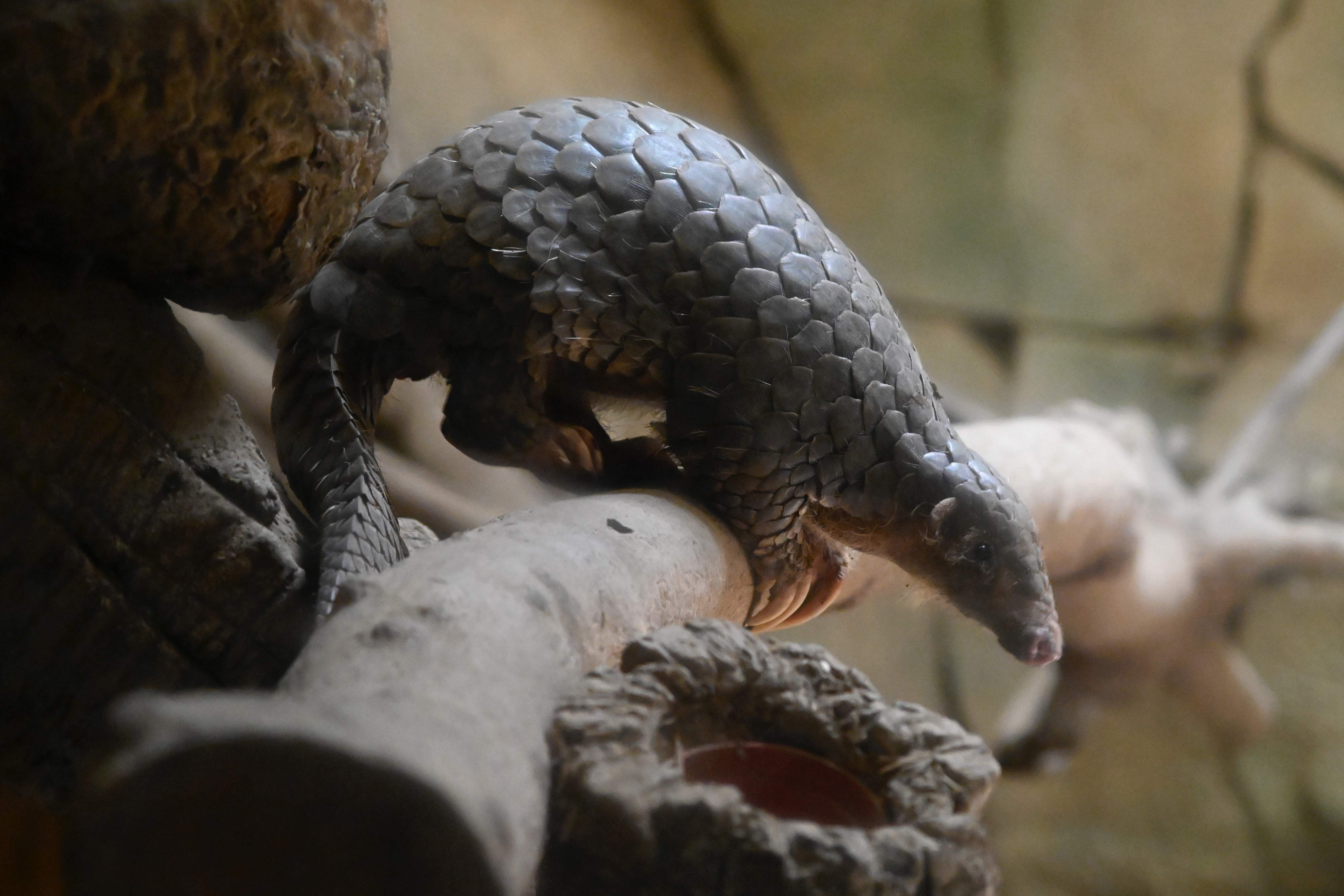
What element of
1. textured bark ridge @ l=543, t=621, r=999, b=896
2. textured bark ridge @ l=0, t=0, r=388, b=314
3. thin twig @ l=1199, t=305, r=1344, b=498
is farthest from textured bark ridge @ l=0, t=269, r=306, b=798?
thin twig @ l=1199, t=305, r=1344, b=498

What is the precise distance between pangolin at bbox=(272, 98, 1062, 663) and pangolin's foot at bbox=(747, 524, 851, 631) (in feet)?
0.08

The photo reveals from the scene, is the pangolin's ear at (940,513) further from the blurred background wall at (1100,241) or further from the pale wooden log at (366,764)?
the blurred background wall at (1100,241)

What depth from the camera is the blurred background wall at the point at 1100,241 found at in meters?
3.58

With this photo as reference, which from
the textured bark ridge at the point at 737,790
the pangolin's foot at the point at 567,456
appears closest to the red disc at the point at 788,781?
the textured bark ridge at the point at 737,790

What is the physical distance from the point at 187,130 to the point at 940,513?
0.83 m

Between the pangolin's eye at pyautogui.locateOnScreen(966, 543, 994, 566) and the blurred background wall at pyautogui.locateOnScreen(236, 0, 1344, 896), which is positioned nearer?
the pangolin's eye at pyautogui.locateOnScreen(966, 543, 994, 566)

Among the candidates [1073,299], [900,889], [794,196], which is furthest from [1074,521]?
[1073,299]

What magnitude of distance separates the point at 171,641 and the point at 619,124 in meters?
0.67

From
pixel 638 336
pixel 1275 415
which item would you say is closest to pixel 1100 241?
pixel 1275 415

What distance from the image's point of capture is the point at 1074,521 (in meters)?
2.08

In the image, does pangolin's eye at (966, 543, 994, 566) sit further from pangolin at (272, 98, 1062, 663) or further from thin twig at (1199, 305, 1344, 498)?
thin twig at (1199, 305, 1344, 498)

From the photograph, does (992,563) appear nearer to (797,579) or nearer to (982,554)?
(982,554)

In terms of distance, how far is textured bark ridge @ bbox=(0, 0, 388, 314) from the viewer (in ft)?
2.85

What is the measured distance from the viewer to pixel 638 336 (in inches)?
43.9
